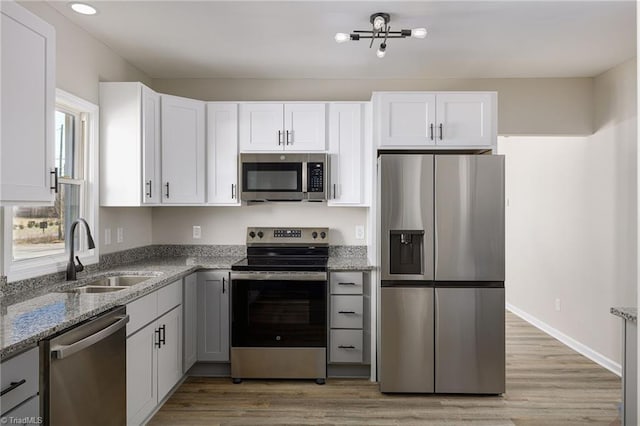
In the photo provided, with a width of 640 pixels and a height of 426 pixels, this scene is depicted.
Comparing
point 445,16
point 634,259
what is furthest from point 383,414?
point 445,16

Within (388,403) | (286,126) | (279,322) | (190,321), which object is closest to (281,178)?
(286,126)

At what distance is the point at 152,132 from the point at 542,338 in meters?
4.21

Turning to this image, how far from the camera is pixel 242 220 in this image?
3.99 m

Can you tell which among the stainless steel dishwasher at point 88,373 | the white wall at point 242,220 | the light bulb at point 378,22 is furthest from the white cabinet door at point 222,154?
the stainless steel dishwasher at point 88,373

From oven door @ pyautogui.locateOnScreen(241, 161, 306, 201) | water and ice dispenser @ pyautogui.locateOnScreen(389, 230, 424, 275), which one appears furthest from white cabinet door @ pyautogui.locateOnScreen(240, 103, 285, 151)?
water and ice dispenser @ pyautogui.locateOnScreen(389, 230, 424, 275)

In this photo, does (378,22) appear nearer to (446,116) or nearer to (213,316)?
(446,116)

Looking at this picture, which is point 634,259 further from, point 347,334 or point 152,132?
point 152,132

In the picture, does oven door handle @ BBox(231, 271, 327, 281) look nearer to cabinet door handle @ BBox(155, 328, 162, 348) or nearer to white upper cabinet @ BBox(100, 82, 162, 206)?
cabinet door handle @ BBox(155, 328, 162, 348)

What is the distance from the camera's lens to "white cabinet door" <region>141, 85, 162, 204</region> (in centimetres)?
316

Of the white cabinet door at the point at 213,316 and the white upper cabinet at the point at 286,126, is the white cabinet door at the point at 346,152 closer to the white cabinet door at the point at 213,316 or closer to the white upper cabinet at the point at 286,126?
the white upper cabinet at the point at 286,126

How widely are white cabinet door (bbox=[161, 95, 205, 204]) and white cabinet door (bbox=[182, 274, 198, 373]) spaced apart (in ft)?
2.26

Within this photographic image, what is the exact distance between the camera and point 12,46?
175cm

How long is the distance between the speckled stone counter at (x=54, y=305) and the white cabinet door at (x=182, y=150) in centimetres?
67

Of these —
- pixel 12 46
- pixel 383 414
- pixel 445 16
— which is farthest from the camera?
pixel 383 414
